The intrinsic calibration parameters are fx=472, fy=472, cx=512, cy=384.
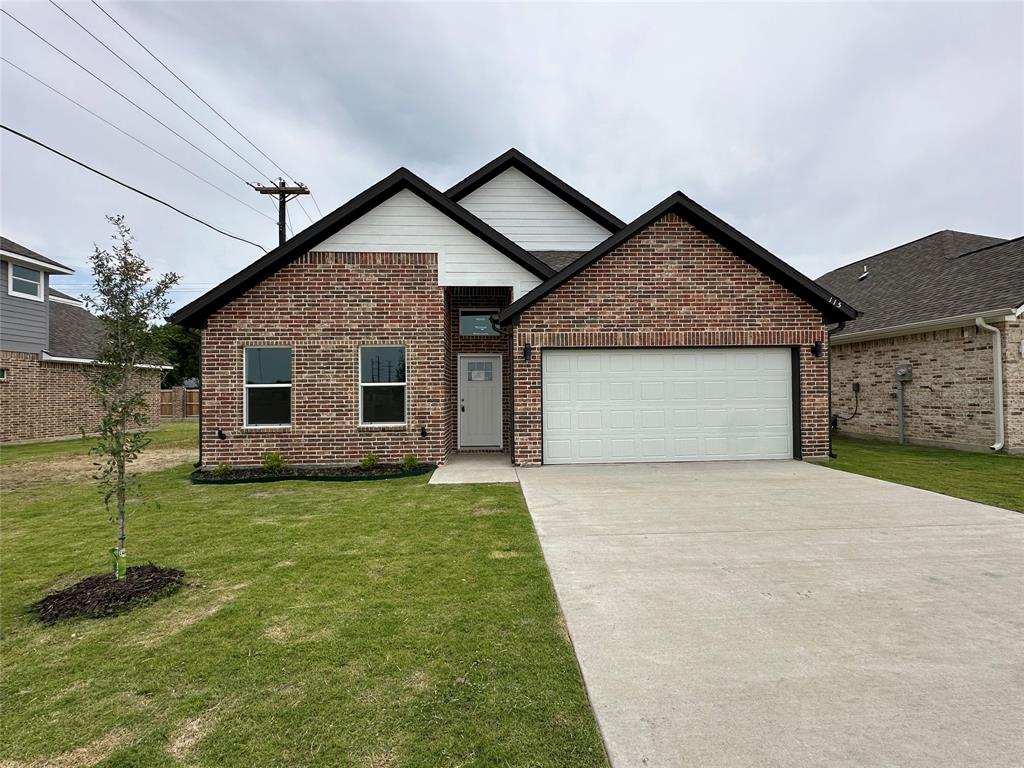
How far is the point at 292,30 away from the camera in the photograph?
11750 mm

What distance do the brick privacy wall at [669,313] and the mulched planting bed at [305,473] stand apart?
94.6 inches

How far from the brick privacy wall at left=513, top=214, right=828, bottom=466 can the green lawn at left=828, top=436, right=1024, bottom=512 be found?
4.20ft

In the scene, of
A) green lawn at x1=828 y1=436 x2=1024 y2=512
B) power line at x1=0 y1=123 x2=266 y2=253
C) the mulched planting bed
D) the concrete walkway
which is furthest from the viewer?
power line at x1=0 y1=123 x2=266 y2=253

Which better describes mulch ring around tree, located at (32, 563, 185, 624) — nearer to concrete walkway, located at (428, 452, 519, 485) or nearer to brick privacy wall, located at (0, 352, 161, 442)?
concrete walkway, located at (428, 452, 519, 485)

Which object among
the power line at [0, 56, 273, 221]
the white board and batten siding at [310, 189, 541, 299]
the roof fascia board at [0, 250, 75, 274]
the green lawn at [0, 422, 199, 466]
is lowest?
the green lawn at [0, 422, 199, 466]

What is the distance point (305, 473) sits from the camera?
29.7 ft

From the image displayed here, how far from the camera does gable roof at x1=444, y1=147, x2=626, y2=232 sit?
1307 cm

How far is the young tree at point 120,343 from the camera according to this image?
407 centimetres

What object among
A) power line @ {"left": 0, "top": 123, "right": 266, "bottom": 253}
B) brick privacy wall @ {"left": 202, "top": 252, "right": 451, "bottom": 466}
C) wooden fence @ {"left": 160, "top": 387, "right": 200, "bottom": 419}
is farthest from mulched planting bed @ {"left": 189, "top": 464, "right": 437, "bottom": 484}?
wooden fence @ {"left": 160, "top": 387, "right": 200, "bottom": 419}

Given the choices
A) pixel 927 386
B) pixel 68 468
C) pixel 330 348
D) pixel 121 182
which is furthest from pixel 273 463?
pixel 927 386

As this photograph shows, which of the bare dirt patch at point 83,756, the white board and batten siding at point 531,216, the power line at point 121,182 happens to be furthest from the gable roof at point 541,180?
the bare dirt patch at point 83,756

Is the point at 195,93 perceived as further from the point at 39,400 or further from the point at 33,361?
the point at 39,400

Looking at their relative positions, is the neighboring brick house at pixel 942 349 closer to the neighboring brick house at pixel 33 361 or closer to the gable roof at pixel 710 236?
the gable roof at pixel 710 236

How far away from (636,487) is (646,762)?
5.76 meters
